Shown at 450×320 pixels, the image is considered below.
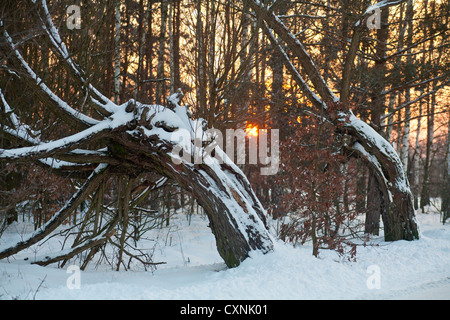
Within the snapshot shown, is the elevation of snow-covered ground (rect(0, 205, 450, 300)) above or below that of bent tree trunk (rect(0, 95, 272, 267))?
below

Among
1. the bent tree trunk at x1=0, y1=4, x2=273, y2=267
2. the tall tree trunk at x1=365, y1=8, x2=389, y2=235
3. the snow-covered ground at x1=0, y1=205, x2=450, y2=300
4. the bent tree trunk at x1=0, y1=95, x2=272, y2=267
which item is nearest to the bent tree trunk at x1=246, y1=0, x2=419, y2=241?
the tall tree trunk at x1=365, y1=8, x2=389, y2=235

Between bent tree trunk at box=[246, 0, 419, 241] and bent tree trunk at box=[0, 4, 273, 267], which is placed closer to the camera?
bent tree trunk at box=[0, 4, 273, 267]

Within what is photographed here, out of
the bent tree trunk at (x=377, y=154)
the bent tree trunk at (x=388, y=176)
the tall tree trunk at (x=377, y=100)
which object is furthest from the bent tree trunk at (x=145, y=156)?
the tall tree trunk at (x=377, y=100)

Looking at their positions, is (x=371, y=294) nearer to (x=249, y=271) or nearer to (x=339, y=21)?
(x=249, y=271)

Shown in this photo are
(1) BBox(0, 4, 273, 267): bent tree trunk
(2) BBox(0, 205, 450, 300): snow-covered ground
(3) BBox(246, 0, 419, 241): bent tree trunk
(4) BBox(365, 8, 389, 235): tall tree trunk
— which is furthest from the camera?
(4) BBox(365, 8, 389, 235): tall tree trunk

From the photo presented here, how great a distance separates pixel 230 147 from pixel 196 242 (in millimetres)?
2983

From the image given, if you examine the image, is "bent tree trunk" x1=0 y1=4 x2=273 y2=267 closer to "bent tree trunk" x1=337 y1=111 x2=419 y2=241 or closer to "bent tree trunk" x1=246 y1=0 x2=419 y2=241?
"bent tree trunk" x1=246 y1=0 x2=419 y2=241

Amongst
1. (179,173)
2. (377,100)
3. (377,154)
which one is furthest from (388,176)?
(179,173)

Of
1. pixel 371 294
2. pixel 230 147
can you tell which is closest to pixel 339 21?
pixel 230 147

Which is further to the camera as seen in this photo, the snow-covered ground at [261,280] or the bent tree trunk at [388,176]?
the bent tree trunk at [388,176]

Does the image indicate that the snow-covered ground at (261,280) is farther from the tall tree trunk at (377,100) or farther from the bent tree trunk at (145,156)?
the tall tree trunk at (377,100)

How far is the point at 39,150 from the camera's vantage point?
4672 millimetres

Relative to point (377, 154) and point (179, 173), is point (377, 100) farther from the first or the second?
point (179, 173)

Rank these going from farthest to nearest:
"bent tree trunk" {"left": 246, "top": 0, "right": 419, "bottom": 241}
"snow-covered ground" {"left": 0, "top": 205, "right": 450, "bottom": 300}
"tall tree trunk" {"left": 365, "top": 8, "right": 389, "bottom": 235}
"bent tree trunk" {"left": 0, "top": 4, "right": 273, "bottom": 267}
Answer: "tall tree trunk" {"left": 365, "top": 8, "right": 389, "bottom": 235} → "bent tree trunk" {"left": 246, "top": 0, "right": 419, "bottom": 241} → "bent tree trunk" {"left": 0, "top": 4, "right": 273, "bottom": 267} → "snow-covered ground" {"left": 0, "top": 205, "right": 450, "bottom": 300}
